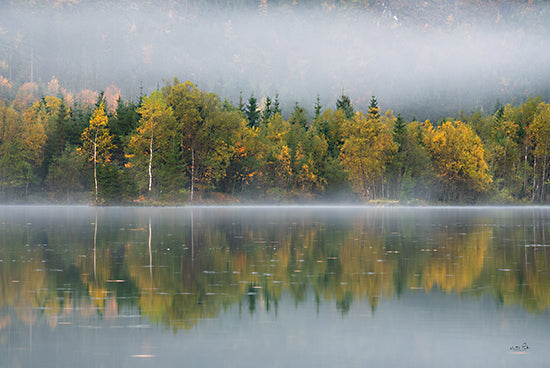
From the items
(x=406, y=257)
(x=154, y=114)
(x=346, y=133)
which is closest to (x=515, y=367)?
(x=406, y=257)

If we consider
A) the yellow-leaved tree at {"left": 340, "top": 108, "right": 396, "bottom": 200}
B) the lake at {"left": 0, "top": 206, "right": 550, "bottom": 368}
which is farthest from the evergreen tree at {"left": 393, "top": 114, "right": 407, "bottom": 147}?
the lake at {"left": 0, "top": 206, "right": 550, "bottom": 368}

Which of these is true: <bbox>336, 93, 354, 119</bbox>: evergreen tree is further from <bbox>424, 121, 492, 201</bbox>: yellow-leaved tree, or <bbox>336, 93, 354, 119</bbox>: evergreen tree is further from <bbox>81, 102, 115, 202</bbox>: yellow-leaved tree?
<bbox>81, 102, 115, 202</bbox>: yellow-leaved tree

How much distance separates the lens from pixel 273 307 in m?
14.4

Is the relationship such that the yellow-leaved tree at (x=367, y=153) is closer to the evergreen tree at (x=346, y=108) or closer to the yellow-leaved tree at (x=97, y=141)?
the evergreen tree at (x=346, y=108)

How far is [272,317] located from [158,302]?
2.94m

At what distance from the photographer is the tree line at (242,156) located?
3760 inches

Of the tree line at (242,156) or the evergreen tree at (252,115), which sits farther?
the evergreen tree at (252,115)

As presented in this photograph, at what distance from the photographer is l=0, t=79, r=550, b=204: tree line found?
9550 cm

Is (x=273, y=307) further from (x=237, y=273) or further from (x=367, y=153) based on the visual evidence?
(x=367, y=153)

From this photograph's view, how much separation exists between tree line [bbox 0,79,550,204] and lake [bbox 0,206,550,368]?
70069 millimetres

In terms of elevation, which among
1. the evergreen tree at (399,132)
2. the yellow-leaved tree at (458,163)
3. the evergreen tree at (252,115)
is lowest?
the yellow-leaved tree at (458,163)

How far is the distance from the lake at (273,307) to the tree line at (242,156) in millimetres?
70069

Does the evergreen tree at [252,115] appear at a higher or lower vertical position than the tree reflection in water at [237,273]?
higher

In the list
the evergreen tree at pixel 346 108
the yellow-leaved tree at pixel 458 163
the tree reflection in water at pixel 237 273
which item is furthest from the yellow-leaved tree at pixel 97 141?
the tree reflection in water at pixel 237 273
